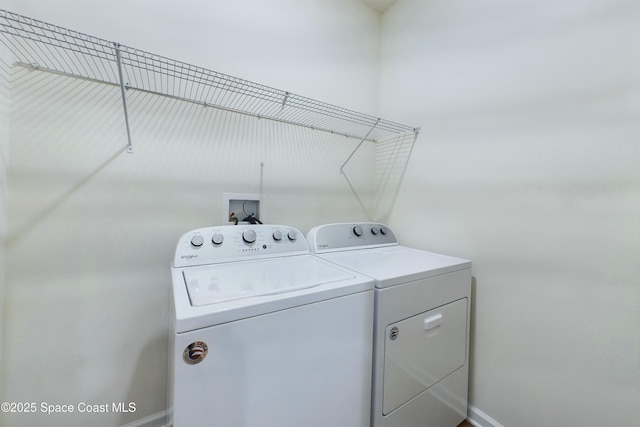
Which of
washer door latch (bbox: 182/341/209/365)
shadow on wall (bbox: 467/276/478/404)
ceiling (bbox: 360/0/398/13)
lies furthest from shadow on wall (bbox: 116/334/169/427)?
ceiling (bbox: 360/0/398/13)

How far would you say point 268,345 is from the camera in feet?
2.40

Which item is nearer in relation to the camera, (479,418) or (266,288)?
(266,288)

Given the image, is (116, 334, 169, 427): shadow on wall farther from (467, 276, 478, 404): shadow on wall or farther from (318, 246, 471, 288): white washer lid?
(467, 276, 478, 404): shadow on wall

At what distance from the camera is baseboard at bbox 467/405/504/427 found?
4.22 feet

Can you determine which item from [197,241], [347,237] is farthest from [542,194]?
[197,241]

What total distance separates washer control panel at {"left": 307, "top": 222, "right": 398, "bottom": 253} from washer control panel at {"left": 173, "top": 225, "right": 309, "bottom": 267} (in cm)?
10

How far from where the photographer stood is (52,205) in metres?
1.05

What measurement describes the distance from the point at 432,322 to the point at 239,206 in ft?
3.82

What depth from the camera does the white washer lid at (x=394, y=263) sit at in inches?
40.0

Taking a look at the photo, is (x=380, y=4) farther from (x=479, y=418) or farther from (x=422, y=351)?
(x=479, y=418)

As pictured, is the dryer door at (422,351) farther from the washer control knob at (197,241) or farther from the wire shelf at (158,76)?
the wire shelf at (158,76)

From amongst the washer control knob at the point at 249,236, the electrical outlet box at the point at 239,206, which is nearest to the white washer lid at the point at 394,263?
the washer control knob at the point at 249,236

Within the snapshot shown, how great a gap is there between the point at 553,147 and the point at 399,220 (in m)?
0.92

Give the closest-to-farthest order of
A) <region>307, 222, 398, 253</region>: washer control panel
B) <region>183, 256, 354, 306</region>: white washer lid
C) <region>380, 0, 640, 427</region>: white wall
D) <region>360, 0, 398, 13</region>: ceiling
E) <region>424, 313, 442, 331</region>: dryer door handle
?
<region>183, 256, 354, 306</region>: white washer lid < <region>380, 0, 640, 427</region>: white wall < <region>424, 313, 442, 331</region>: dryer door handle < <region>307, 222, 398, 253</region>: washer control panel < <region>360, 0, 398, 13</region>: ceiling
